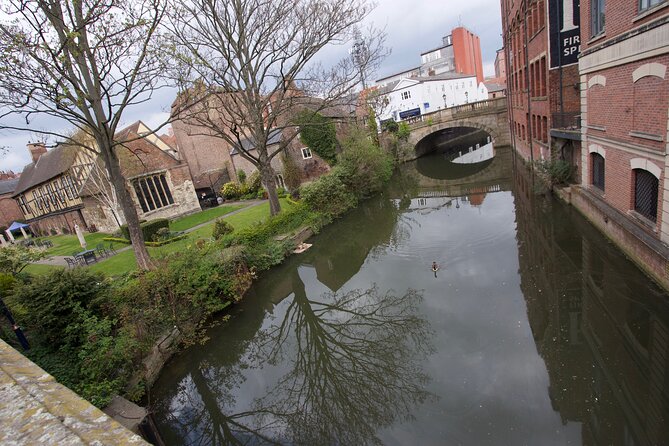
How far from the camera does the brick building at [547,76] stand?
48.3ft

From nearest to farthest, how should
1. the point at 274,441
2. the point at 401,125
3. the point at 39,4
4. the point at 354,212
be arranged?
the point at 274,441
the point at 39,4
the point at 354,212
the point at 401,125

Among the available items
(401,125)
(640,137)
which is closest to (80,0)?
(640,137)

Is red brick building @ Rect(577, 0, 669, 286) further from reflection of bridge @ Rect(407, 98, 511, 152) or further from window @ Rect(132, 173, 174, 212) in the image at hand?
window @ Rect(132, 173, 174, 212)

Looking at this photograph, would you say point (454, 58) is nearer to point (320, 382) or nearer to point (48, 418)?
point (320, 382)

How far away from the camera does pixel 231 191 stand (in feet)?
103

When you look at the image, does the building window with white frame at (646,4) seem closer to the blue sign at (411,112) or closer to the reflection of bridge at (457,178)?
the reflection of bridge at (457,178)

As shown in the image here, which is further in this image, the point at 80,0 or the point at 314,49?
the point at 314,49

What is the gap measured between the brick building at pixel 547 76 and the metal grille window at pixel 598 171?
1.43 metres

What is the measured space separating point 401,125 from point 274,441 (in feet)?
112

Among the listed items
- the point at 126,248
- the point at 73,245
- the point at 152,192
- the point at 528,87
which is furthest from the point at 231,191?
the point at 528,87

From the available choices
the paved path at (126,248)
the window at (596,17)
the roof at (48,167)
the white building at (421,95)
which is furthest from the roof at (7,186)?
the window at (596,17)

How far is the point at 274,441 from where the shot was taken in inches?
250

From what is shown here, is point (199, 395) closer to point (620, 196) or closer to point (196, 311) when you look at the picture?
point (196, 311)

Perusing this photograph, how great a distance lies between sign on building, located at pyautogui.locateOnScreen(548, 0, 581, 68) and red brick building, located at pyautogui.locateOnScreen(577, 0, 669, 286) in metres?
3.36
